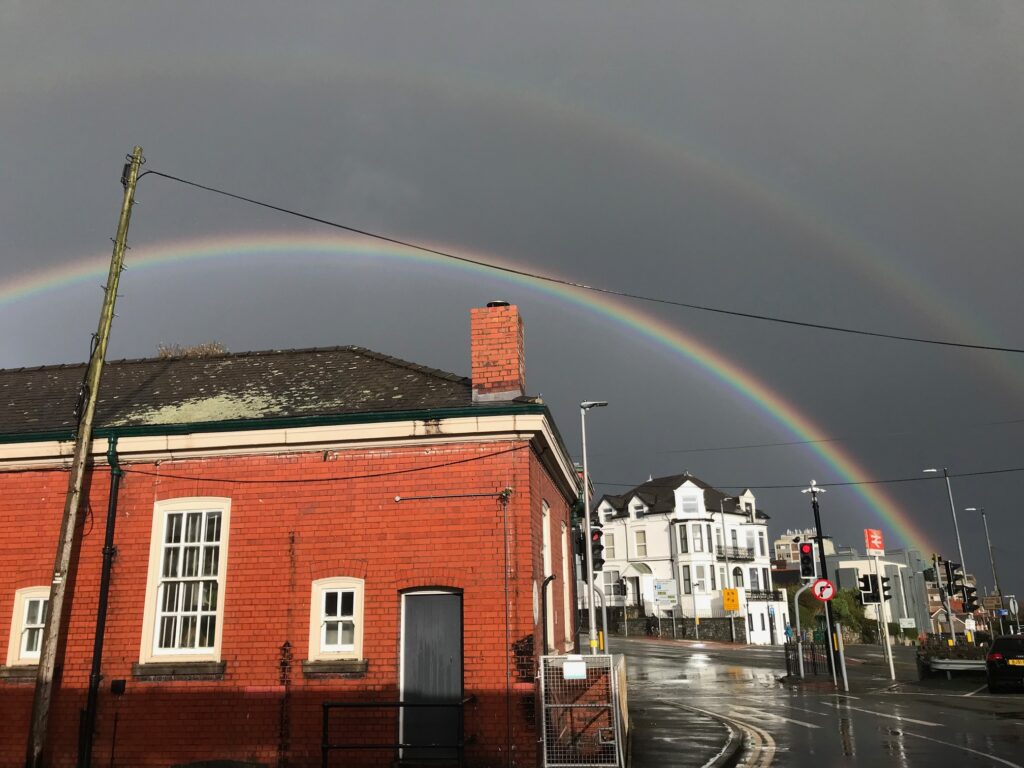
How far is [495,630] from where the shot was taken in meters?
12.4

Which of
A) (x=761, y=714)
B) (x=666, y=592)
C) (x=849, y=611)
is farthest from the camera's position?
(x=849, y=611)

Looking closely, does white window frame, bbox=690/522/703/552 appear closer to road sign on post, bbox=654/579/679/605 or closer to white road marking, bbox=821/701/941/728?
road sign on post, bbox=654/579/679/605

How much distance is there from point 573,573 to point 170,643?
11415 mm

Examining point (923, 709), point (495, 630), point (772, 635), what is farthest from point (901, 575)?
point (495, 630)

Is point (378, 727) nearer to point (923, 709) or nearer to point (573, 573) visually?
point (573, 573)

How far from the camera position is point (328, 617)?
1298 centimetres

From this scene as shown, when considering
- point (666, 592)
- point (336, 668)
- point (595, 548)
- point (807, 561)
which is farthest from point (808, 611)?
point (336, 668)

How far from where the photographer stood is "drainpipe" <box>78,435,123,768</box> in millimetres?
12773

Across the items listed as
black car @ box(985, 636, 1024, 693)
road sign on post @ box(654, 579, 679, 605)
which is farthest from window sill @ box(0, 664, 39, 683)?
road sign on post @ box(654, 579, 679, 605)

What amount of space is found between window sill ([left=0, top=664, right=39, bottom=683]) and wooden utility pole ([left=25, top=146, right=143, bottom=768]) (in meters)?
0.46

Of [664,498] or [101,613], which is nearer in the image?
[101,613]

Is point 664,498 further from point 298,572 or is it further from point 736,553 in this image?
point 298,572

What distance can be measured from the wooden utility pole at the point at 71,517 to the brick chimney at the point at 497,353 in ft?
19.6

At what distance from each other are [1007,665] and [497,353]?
18506 mm
